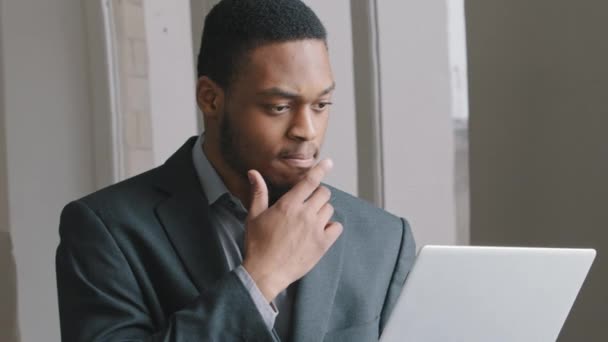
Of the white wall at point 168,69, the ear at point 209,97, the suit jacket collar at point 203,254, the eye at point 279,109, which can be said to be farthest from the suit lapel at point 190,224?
the white wall at point 168,69

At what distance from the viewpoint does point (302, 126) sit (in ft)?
5.34

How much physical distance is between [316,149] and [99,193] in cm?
38

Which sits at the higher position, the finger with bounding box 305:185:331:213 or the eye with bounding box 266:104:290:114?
the eye with bounding box 266:104:290:114

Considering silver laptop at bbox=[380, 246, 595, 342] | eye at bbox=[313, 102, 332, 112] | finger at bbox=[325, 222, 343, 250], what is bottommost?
silver laptop at bbox=[380, 246, 595, 342]

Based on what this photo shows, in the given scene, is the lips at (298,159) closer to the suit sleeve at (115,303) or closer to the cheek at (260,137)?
the cheek at (260,137)

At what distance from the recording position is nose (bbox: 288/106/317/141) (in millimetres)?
1627

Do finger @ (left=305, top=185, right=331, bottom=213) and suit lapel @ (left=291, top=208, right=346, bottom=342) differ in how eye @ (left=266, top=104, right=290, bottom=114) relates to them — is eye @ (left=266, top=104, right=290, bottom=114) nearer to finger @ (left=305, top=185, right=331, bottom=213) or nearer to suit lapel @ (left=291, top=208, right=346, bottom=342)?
finger @ (left=305, top=185, right=331, bottom=213)

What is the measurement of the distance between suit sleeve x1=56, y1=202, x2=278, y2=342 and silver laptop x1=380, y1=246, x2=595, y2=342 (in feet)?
0.77

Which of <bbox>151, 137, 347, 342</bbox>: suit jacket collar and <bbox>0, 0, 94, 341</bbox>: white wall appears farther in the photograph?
<bbox>0, 0, 94, 341</bbox>: white wall

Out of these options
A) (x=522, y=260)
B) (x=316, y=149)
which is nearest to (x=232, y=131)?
(x=316, y=149)

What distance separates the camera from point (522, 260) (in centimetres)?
146

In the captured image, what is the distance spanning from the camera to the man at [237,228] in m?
1.57

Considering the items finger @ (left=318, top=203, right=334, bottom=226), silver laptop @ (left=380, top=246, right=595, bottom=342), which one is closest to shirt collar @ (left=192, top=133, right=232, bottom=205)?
finger @ (left=318, top=203, right=334, bottom=226)

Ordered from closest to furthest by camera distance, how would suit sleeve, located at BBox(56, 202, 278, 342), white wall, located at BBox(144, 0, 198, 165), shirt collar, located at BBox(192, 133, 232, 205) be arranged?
suit sleeve, located at BBox(56, 202, 278, 342)
shirt collar, located at BBox(192, 133, 232, 205)
white wall, located at BBox(144, 0, 198, 165)
